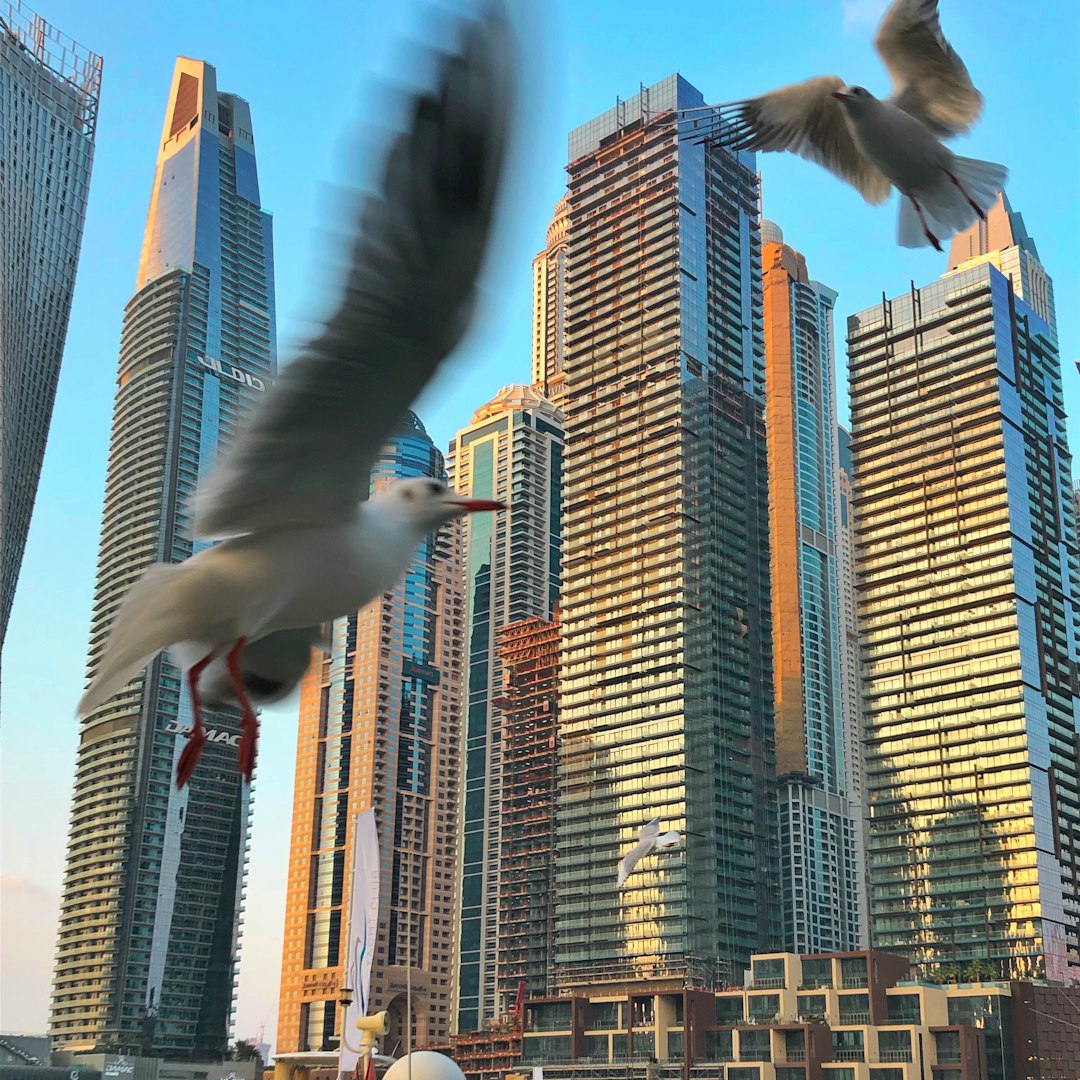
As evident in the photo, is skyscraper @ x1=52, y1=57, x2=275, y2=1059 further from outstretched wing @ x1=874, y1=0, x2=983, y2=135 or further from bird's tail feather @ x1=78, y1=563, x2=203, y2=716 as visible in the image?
bird's tail feather @ x1=78, y1=563, x2=203, y2=716

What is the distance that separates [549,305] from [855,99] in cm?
16197

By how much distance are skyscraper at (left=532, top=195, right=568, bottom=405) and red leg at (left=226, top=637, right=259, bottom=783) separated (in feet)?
524

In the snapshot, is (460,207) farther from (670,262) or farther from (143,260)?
(670,262)

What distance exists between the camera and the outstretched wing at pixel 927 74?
9664 mm

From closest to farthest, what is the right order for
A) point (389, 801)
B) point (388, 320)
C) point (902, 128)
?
point (388, 320) → point (902, 128) → point (389, 801)

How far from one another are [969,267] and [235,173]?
61.9m

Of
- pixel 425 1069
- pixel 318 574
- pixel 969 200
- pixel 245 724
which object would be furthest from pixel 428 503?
pixel 425 1069

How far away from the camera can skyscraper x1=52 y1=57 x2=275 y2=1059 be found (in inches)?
3403

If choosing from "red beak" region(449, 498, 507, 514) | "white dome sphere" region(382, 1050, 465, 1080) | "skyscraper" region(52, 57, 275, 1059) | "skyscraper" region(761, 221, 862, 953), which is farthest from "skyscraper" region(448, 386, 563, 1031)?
"red beak" region(449, 498, 507, 514)

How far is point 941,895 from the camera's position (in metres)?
102

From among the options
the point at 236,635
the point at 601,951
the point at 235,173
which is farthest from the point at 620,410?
the point at 236,635

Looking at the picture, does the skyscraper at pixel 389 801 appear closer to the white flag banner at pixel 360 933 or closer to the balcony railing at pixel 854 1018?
the balcony railing at pixel 854 1018

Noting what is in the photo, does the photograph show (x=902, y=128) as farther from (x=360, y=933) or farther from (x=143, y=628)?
(x=360, y=933)

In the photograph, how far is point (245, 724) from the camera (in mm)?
3957
